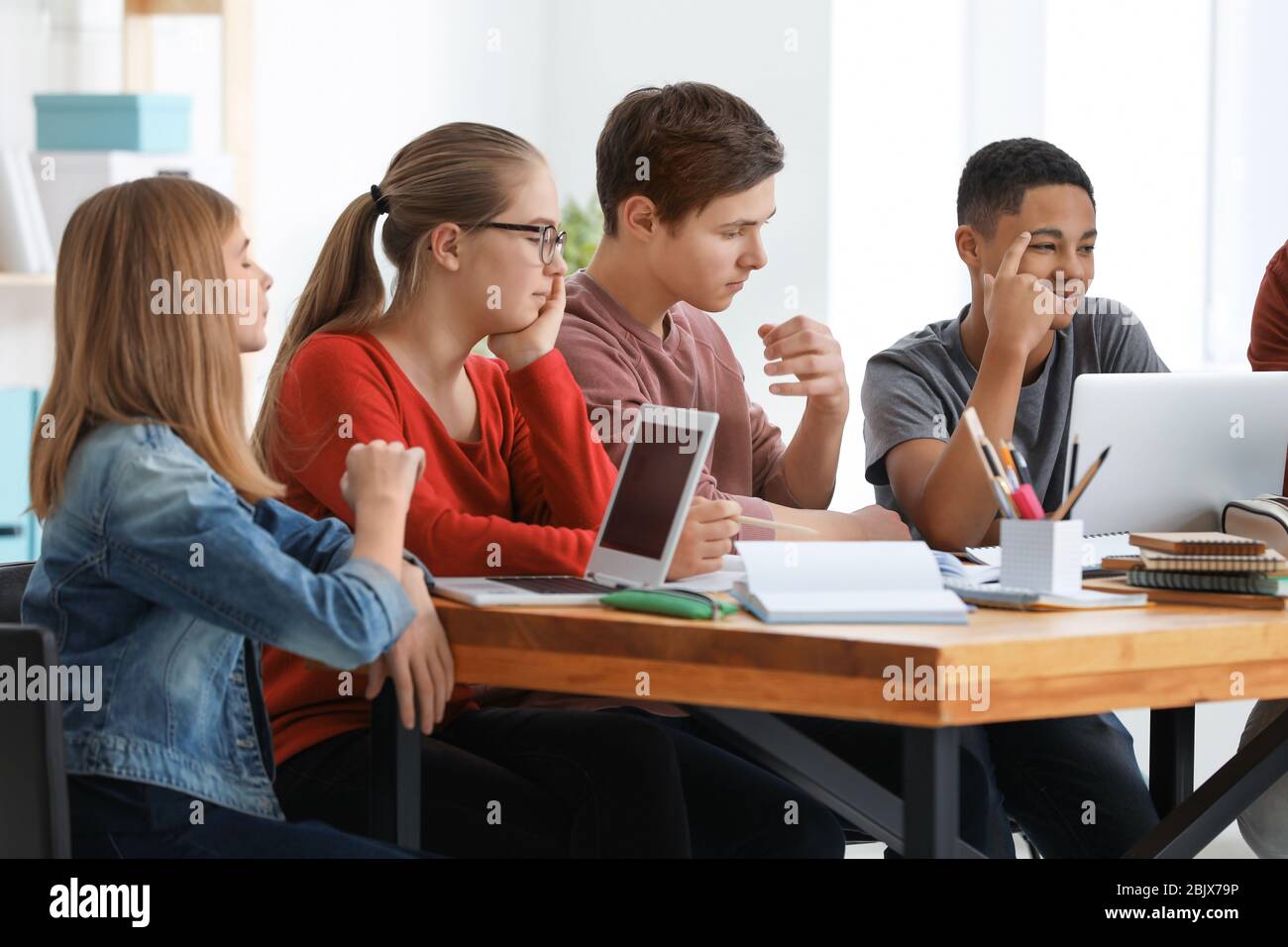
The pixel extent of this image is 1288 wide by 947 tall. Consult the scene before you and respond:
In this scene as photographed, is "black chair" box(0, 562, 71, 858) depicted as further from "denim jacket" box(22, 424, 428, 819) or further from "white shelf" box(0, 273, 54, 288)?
"white shelf" box(0, 273, 54, 288)

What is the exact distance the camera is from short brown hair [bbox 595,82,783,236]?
2016 millimetres

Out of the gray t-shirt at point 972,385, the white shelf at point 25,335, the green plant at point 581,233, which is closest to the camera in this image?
the gray t-shirt at point 972,385

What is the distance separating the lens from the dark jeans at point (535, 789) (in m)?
1.57

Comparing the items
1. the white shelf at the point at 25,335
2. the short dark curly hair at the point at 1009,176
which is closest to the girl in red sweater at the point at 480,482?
the short dark curly hair at the point at 1009,176

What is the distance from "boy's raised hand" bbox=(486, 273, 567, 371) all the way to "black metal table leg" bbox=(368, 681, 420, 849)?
1.54ft

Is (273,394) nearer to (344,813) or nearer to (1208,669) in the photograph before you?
(344,813)

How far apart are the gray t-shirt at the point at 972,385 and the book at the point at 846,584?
80 centimetres

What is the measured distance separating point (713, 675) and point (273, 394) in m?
0.69

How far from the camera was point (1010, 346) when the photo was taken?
2.02m

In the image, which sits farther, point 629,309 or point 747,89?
point 747,89

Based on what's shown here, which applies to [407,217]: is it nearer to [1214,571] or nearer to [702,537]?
[702,537]

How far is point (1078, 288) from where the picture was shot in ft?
7.02

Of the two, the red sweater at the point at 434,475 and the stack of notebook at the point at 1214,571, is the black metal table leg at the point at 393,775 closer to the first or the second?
the red sweater at the point at 434,475
